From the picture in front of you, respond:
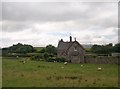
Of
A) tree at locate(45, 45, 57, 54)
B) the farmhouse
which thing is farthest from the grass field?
tree at locate(45, 45, 57, 54)

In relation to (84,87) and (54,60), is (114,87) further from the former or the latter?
(54,60)

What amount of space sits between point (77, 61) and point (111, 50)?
3956 cm

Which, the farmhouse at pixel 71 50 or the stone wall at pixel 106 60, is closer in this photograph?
the stone wall at pixel 106 60

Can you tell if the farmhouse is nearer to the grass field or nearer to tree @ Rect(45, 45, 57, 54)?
tree @ Rect(45, 45, 57, 54)

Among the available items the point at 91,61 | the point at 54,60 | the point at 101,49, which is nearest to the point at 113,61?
the point at 91,61

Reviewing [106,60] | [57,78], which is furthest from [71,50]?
[57,78]

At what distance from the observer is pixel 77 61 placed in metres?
53.2

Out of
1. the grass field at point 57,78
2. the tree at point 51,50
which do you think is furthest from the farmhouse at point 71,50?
the grass field at point 57,78

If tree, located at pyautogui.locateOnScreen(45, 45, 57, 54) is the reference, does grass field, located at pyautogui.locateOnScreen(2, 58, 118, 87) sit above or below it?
below

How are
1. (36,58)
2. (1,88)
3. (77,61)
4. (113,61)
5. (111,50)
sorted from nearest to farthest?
(1,88) < (113,61) < (77,61) < (36,58) < (111,50)

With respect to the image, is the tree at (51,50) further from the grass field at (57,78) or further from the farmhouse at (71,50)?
the grass field at (57,78)

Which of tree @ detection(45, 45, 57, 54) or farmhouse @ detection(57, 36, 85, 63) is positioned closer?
farmhouse @ detection(57, 36, 85, 63)

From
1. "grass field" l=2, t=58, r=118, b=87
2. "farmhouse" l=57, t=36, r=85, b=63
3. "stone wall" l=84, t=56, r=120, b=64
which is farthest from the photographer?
"farmhouse" l=57, t=36, r=85, b=63

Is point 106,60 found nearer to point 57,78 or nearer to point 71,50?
A: point 71,50
